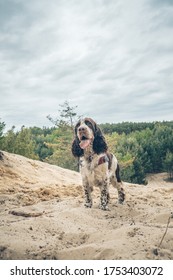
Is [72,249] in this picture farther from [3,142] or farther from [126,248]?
[3,142]

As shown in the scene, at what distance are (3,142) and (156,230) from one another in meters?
23.2

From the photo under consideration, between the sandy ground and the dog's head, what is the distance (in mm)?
980

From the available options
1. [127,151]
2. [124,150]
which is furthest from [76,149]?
[124,150]

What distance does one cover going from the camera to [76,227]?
4516 mm

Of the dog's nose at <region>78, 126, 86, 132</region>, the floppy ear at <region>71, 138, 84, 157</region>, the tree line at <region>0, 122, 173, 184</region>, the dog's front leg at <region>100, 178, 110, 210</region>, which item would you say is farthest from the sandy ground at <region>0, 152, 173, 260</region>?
the tree line at <region>0, 122, 173, 184</region>

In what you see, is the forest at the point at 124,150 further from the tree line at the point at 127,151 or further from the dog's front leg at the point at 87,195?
the dog's front leg at the point at 87,195

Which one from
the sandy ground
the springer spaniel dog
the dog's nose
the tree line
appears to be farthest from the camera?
the tree line

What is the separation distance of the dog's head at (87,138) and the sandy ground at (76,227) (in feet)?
3.22

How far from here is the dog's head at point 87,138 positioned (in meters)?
5.57

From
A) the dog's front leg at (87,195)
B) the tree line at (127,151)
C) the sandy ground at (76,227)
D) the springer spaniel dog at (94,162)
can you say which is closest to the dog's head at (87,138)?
the springer spaniel dog at (94,162)

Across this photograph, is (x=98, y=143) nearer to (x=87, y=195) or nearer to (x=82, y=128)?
(x=82, y=128)

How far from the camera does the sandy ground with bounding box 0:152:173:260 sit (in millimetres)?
3275

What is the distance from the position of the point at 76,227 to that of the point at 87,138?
1.61m

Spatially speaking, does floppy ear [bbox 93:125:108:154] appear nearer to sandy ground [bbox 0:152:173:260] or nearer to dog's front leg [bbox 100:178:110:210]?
dog's front leg [bbox 100:178:110:210]
